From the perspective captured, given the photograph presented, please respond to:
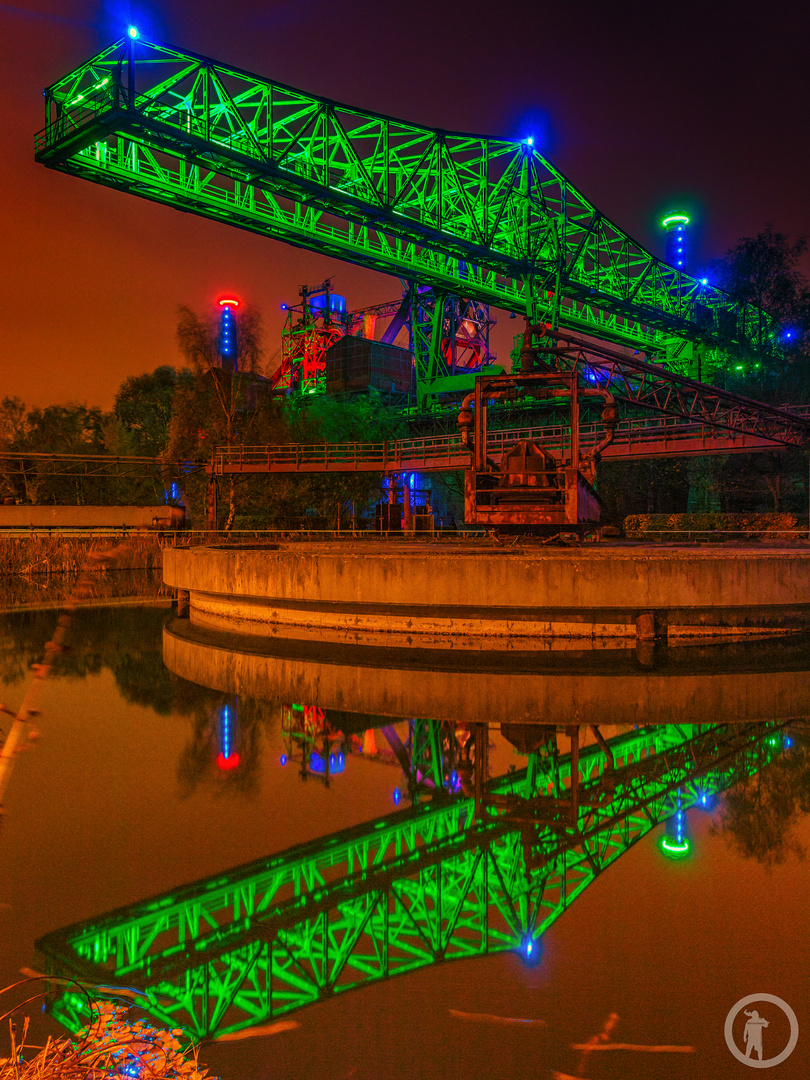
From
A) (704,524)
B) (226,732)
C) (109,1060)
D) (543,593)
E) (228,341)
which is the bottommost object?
(226,732)

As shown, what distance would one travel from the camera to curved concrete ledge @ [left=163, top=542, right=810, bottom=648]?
1163cm

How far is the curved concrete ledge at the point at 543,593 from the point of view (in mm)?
11633

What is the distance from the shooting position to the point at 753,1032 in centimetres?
321

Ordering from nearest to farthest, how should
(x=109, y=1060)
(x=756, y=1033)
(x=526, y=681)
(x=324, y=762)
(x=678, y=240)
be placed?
1. (x=109, y=1060)
2. (x=756, y=1033)
3. (x=324, y=762)
4. (x=526, y=681)
5. (x=678, y=240)

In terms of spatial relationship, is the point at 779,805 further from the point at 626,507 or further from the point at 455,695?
the point at 626,507

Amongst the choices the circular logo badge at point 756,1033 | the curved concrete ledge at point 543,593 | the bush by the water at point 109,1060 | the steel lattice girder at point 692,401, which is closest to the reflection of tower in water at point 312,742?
the curved concrete ledge at point 543,593

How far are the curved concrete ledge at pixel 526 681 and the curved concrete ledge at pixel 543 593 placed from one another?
1.53 feet

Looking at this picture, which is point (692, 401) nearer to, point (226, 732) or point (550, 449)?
point (550, 449)

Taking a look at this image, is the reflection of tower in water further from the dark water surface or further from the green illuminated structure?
the green illuminated structure

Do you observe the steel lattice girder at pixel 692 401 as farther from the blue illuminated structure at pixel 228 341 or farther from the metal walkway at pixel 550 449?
the blue illuminated structure at pixel 228 341

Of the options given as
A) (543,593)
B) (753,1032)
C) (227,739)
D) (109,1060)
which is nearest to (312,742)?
(227,739)

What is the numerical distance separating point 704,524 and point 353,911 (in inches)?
Result: 1325

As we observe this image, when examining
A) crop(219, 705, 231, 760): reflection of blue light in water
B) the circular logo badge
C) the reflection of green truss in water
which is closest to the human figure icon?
the circular logo badge

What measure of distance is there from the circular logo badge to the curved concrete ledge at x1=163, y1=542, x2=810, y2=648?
8.33m
